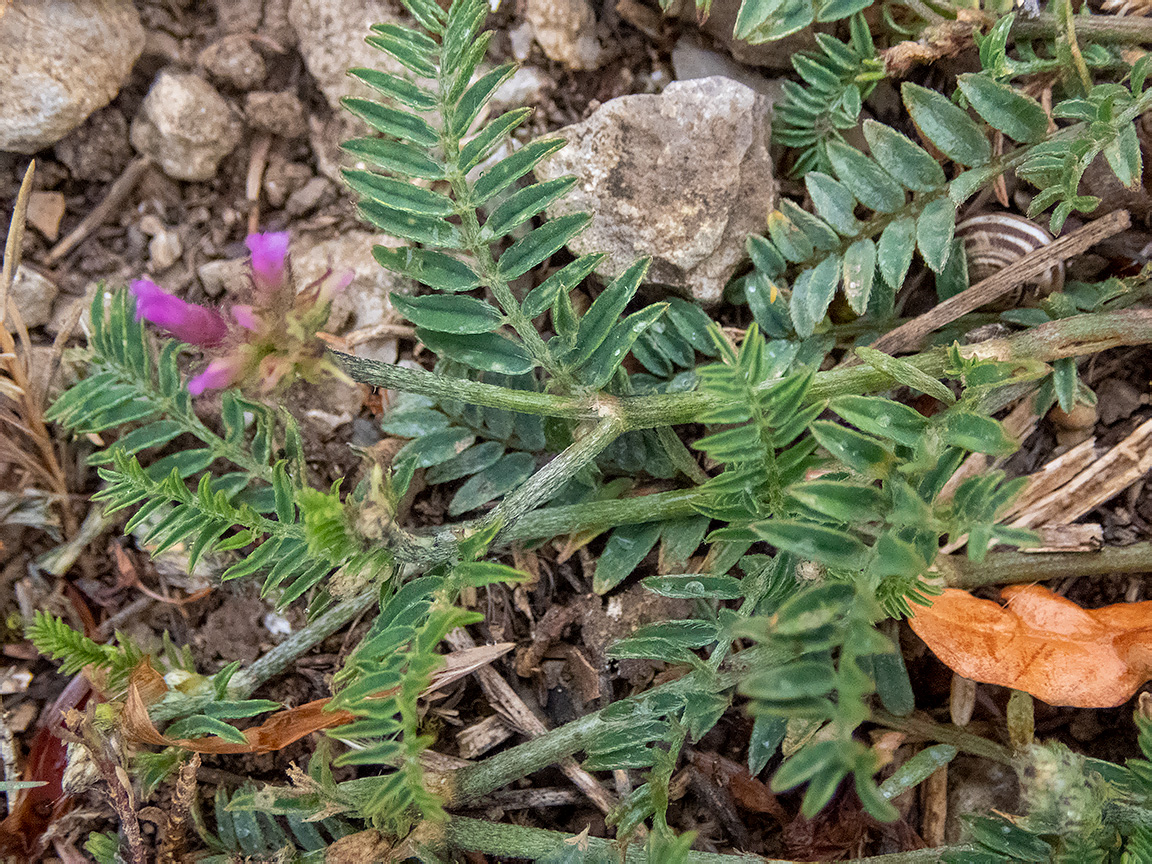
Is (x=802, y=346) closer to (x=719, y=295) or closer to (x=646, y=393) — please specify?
(x=719, y=295)

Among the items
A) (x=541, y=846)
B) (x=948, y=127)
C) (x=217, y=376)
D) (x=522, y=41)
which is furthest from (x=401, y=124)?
(x=541, y=846)

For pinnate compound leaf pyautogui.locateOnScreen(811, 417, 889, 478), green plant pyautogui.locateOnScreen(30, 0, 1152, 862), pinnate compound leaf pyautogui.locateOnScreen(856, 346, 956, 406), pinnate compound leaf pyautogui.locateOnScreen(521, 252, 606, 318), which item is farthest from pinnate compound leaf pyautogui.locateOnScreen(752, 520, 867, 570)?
pinnate compound leaf pyautogui.locateOnScreen(521, 252, 606, 318)

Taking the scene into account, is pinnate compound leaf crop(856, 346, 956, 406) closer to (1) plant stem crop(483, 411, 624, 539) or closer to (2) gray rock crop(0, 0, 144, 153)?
(1) plant stem crop(483, 411, 624, 539)

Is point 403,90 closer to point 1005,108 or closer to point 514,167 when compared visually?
point 514,167

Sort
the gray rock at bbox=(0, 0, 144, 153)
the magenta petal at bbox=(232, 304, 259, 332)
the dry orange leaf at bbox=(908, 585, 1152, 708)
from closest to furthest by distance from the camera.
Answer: the magenta petal at bbox=(232, 304, 259, 332) → the dry orange leaf at bbox=(908, 585, 1152, 708) → the gray rock at bbox=(0, 0, 144, 153)

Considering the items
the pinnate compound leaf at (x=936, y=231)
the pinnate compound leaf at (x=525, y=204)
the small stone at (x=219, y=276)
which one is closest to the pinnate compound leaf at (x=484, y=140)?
the pinnate compound leaf at (x=525, y=204)

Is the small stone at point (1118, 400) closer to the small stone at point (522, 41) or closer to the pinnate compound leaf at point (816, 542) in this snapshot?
the pinnate compound leaf at point (816, 542)

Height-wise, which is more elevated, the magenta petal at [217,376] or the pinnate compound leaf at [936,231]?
the pinnate compound leaf at [936,231]
